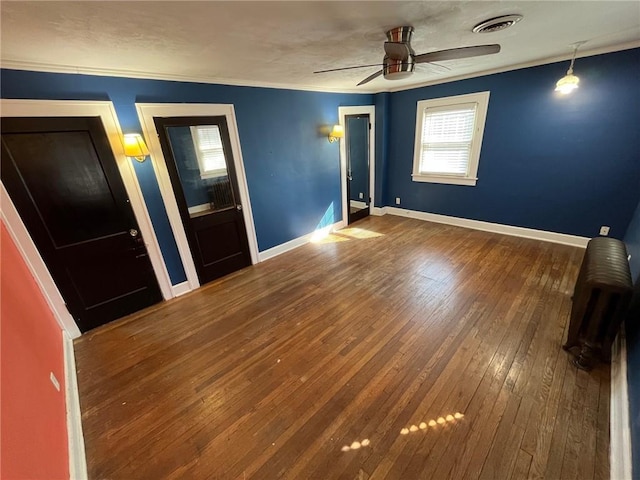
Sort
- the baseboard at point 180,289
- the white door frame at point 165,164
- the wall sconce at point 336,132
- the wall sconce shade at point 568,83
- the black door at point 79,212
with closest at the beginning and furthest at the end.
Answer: the black door at point 79,212 → the white door frame at point 165,164 → the wall sconce shade at point 568,83 → the baseboard at point 180,289 → the wall sconce at point 336,132

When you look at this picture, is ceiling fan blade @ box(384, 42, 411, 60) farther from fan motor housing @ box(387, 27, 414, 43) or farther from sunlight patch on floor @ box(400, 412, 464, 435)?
sunlight patch on floor @ box(400, 412, 464, 435)

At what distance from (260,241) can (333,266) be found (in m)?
1.17

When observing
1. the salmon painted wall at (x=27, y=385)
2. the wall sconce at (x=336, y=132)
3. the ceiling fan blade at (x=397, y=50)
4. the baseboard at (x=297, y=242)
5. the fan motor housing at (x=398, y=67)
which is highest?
the ceiling fan blade at (x=397, y=50)

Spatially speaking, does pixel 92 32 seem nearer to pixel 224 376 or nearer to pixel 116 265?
pixel 116 265

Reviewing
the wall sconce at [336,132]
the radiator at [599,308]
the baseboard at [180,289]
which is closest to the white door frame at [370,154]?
the wall sconce at [336,132]

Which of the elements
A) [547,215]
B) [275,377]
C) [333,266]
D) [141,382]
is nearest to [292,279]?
[333,266]

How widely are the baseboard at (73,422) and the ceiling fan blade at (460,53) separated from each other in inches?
132

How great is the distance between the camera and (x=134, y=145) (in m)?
2.39

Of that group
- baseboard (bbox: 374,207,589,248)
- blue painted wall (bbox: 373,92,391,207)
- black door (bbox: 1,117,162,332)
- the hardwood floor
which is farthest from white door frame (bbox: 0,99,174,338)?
baseboard (bbox: 374,207,589,248)

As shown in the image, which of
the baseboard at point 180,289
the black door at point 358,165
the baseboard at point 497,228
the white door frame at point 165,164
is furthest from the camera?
the black door at point 358,165

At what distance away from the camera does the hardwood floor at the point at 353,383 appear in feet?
4.76

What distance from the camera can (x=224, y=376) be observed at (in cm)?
202

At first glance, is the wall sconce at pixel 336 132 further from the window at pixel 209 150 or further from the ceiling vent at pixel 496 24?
the ceiling vent at pixel 496 24

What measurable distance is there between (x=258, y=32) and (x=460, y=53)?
1385mm
